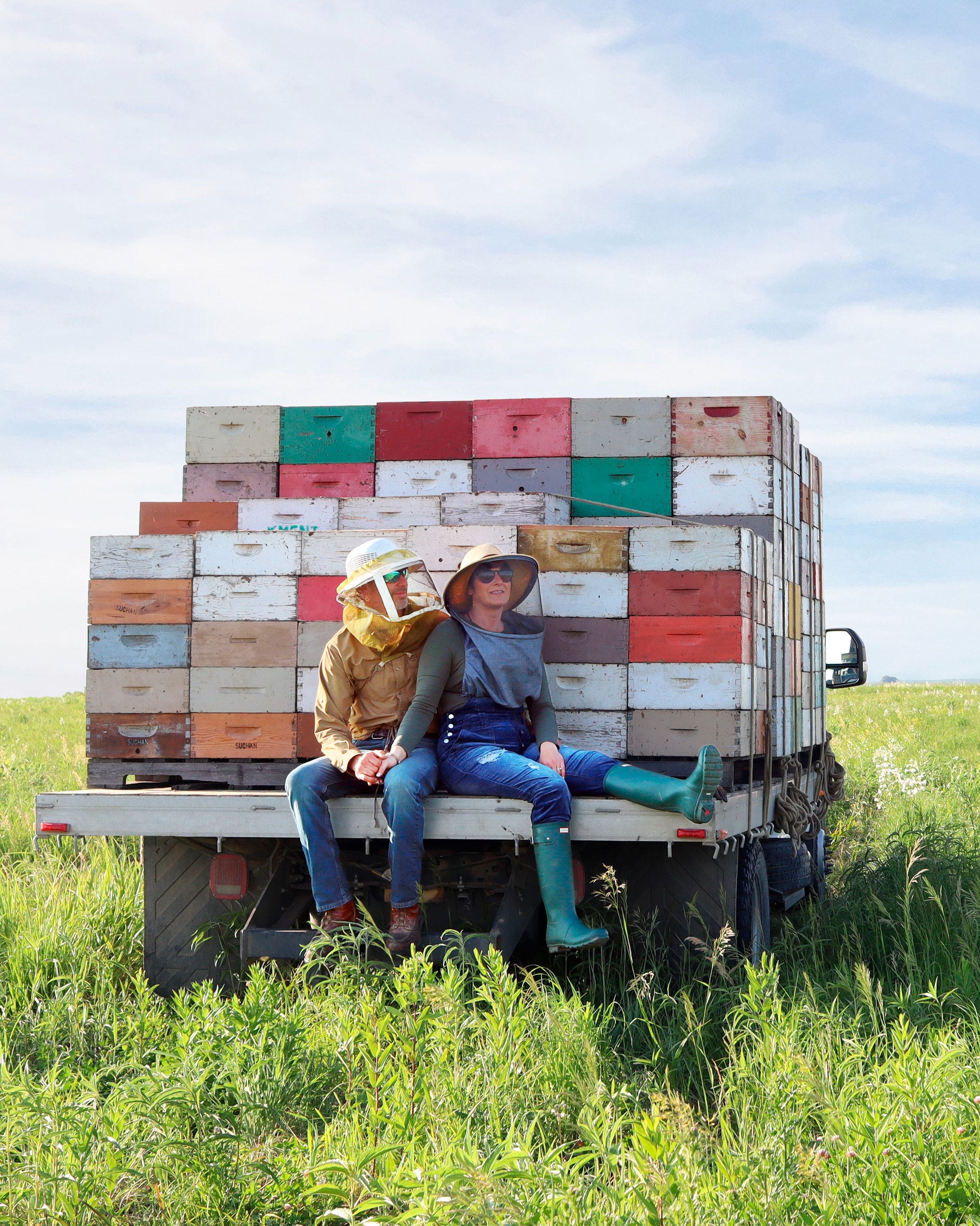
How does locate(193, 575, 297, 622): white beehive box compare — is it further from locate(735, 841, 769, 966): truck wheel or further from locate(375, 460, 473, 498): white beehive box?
locate(735, 841, 769, 966): truck wheel

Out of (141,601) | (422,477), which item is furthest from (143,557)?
(422,477)

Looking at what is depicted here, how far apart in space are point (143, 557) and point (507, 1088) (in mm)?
3665

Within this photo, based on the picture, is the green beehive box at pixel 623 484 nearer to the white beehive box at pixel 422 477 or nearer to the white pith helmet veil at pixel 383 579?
the white beehive box at pixel 422 477

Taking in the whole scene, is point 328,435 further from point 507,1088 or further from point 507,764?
point 507,1088

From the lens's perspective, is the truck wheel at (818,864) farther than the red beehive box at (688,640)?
Yes

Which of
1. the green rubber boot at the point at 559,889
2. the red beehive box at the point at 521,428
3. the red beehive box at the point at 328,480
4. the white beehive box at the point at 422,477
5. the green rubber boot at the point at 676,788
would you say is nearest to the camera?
the green rubber boot at the point at 676,788

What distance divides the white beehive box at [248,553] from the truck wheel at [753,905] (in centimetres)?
290

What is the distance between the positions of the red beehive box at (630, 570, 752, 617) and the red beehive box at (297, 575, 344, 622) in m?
1.57

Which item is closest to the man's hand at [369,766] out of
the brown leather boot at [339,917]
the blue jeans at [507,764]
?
the blue jeans at [507,764]

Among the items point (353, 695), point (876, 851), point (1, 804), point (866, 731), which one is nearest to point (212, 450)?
point (353, 695)

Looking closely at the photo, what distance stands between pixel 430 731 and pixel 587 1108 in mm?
2661

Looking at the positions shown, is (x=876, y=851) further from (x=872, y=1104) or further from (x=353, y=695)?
(x=872, y=1104)

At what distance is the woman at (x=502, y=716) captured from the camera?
5766mm

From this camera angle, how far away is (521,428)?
330 inches
